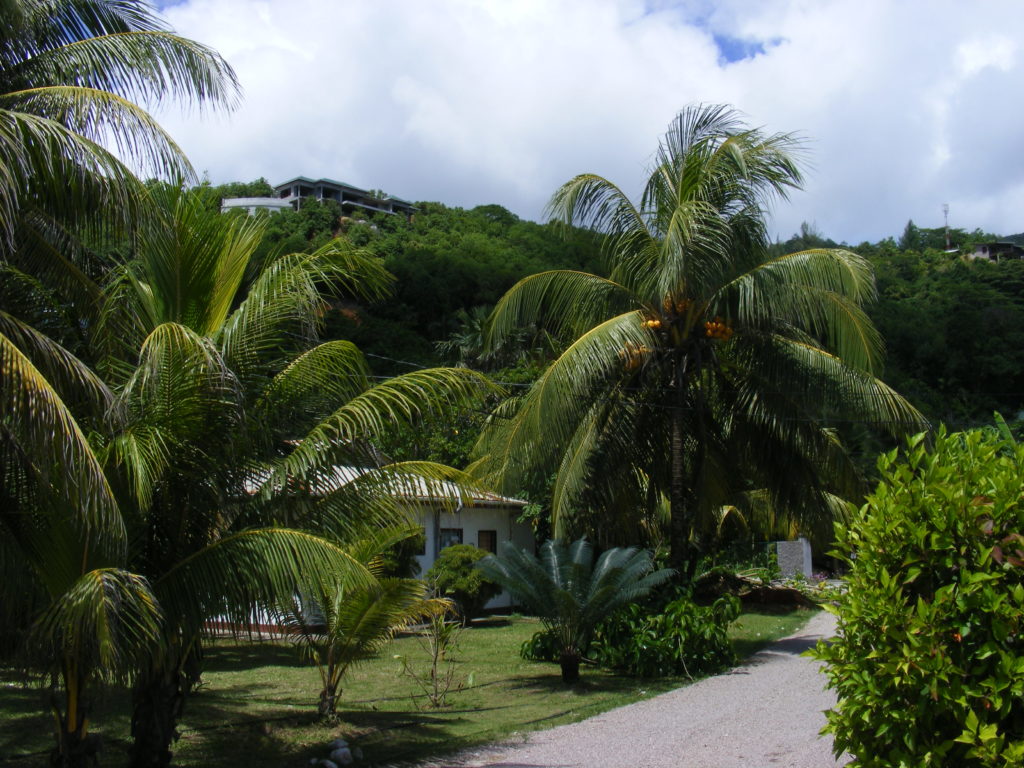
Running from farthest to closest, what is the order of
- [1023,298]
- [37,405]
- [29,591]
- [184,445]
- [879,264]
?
[879,264] < [1023,298] < [184,445] < [29,591] < [37,405]

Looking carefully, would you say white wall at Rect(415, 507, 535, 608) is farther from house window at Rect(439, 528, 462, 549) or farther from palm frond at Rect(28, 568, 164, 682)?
palm frond at Rect(28, 568, 164, 682)

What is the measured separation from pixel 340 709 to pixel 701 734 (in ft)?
13.7

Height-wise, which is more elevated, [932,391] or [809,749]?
[932,391]

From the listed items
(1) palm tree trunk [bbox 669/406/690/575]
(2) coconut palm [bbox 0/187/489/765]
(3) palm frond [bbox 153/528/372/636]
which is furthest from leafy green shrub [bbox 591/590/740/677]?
(3) palm frond [bbox 153/528/372/636]

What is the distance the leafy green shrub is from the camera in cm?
1345

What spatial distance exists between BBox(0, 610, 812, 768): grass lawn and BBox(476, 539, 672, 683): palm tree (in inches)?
28.9

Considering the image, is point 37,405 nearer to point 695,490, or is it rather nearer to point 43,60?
point 43,60

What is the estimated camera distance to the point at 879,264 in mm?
44344

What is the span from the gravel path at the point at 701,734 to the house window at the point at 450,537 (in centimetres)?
883

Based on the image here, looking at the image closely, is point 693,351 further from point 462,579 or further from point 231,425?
point 231,425

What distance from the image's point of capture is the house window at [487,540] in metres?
22.0

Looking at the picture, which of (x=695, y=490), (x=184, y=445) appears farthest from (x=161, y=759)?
(x=695, y=490)

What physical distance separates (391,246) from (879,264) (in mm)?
25905

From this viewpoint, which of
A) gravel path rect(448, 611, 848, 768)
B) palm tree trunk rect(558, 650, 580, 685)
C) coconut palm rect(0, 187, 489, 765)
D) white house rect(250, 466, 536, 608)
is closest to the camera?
coconut palm rect(0, 187, 489, 765)
